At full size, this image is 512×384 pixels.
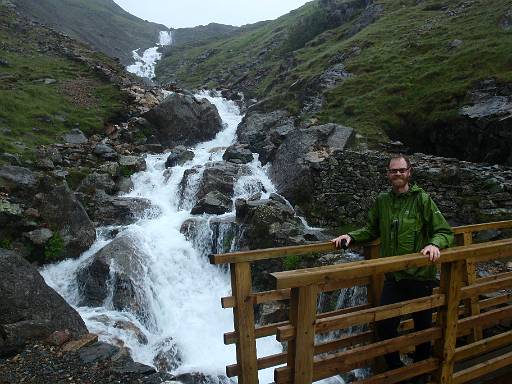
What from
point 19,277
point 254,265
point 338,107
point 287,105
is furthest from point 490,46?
point 19,277

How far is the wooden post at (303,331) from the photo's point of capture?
496 cm

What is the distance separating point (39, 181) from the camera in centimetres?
2005

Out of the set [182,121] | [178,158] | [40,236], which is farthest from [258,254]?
[182,121]

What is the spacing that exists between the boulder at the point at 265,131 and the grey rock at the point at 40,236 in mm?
15104

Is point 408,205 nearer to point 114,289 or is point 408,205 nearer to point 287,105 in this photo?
point 114,289

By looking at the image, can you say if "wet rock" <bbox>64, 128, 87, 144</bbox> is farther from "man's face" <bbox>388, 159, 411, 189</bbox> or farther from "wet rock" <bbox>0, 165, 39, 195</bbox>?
"man's face" <bbox>388, 159, 411, 189</bbox>

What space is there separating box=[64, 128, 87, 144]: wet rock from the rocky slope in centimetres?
1632

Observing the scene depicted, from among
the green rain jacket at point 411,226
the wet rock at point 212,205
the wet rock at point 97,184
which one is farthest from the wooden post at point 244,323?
the wet rock at point 97,184

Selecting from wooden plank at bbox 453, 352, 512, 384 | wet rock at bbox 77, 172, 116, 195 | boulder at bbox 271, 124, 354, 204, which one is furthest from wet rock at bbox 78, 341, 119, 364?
boulder at bbox 271, 124, 354, 204

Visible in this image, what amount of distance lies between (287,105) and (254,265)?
2334 cm

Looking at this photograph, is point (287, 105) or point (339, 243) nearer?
point (339, 243)

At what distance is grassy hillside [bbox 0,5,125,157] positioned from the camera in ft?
91.1

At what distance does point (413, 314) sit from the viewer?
648cm

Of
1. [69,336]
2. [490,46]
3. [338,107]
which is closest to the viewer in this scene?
[69,336]
